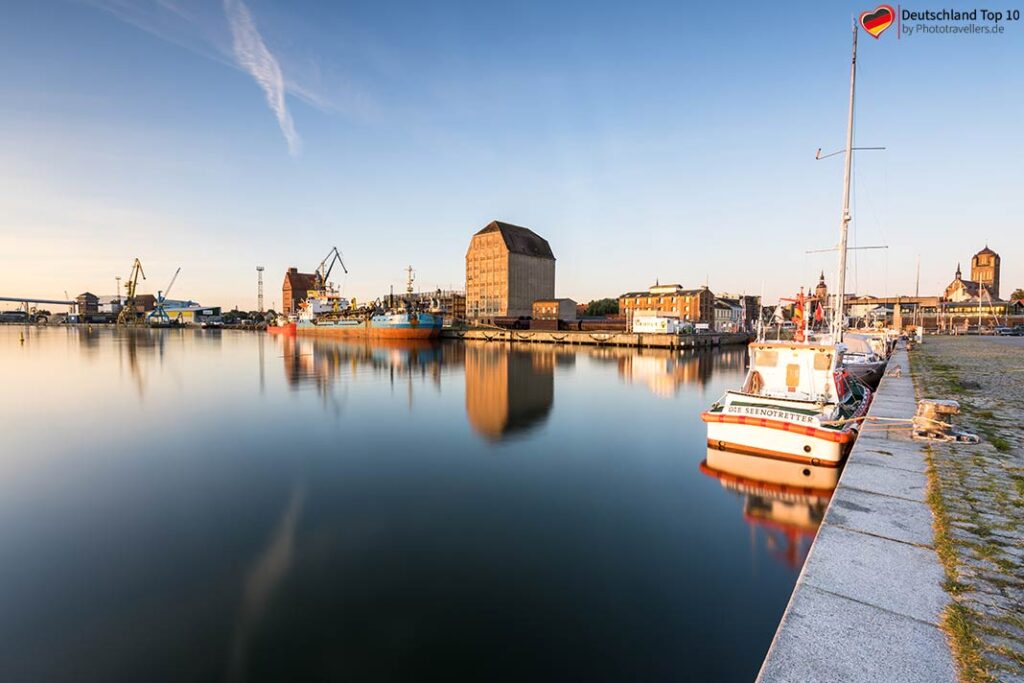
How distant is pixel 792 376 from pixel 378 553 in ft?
46.5

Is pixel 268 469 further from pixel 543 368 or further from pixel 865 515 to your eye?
pixel 543 368

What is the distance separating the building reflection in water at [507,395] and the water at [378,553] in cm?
54

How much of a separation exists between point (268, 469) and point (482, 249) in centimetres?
11635

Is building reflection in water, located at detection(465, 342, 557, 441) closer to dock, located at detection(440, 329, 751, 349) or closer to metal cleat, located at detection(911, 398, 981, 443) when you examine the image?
metal cleat, located at detection(911, 398, 981, 443)

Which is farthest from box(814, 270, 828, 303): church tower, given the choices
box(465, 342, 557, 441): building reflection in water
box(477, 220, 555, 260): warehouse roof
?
box(465, 342, 557, 441): building reflection in water

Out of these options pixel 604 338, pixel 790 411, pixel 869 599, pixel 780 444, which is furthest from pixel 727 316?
pixel 869 599

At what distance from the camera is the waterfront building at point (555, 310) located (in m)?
111

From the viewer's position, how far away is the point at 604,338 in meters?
82.1

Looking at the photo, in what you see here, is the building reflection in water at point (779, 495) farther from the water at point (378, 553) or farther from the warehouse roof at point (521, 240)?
the warehouse roof at point (521, 240)

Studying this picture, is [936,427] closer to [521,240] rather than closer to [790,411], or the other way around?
[790,411]

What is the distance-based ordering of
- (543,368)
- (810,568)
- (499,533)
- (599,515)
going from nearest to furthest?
(810,568) → (499,533) → (599,515) → (543,368)

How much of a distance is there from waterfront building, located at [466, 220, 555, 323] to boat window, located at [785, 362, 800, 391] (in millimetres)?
102326

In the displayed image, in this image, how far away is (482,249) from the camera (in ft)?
417

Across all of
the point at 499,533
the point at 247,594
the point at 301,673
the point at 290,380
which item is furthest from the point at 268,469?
the point at 290,380
